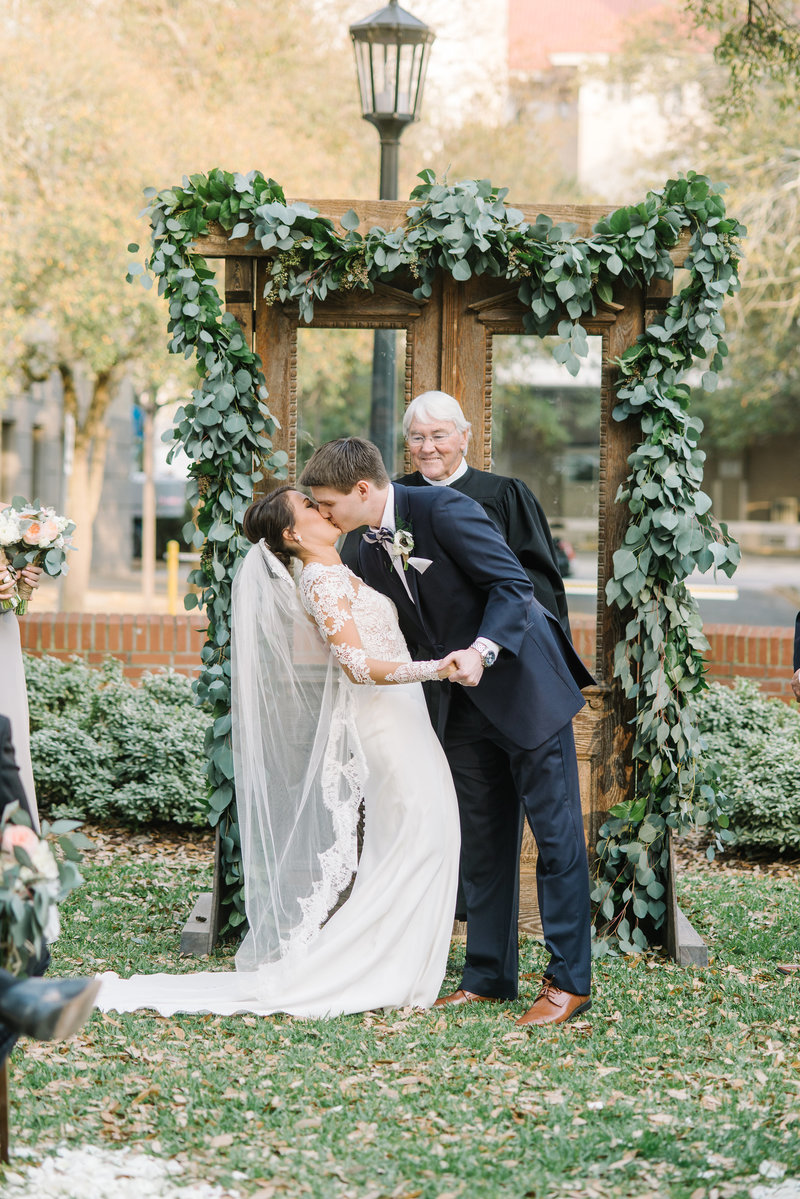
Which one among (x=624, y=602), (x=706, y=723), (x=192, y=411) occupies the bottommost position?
(x=706, y=723)

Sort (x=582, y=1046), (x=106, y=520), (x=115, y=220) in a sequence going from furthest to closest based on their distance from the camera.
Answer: (x=106, y=520) < (x=115, y=220) < (x=582, y=1046)

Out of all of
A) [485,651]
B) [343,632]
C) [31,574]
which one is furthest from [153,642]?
[485,651]

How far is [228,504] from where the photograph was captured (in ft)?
Answer: 16.5

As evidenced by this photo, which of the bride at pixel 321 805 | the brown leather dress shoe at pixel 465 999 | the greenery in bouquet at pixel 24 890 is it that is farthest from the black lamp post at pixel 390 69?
the greenery in bouquet at pixel 24 890

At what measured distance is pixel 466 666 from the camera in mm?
4078

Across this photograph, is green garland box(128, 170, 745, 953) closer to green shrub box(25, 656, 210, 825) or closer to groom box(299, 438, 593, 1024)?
groom box(299, 438, 593, 1024)

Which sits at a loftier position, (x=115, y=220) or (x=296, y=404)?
(x=115, y=220)

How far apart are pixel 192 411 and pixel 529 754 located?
192 cm

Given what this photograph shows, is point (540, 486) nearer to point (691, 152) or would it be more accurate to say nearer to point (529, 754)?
point (529, 754)

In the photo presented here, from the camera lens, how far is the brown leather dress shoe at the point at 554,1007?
428cm

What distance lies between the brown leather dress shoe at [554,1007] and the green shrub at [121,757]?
309 centimetres

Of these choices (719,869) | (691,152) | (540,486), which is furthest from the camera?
(691,152)

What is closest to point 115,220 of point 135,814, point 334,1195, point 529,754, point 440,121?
point 440,121

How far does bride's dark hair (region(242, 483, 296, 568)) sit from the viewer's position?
4355mm
